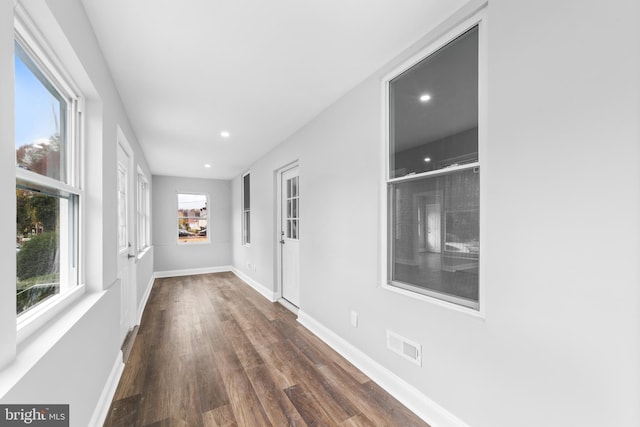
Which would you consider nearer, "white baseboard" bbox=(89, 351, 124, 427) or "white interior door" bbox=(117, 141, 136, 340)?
"white baseboard" bbox=(89, 351, 124, 427)

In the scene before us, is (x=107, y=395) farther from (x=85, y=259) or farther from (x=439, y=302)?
(x=439, y=302)

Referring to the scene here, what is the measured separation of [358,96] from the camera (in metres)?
2.47

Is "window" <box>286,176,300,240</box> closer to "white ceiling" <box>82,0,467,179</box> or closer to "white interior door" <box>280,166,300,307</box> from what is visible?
"white interior door" <box>280,166,300,307</box>

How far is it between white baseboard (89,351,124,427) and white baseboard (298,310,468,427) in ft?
6.20

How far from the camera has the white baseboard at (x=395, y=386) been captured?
1705mm

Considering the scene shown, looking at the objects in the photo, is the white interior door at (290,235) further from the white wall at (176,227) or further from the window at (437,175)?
the white wall at (176,227)

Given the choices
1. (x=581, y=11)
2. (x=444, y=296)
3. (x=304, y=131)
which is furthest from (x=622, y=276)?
(x=304, y=131)

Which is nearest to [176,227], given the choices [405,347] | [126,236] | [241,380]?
[126,236]

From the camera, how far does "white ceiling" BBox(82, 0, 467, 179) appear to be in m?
1.57

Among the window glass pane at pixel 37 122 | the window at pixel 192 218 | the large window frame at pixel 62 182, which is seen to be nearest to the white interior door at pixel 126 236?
the large window frame at pixel 62 182

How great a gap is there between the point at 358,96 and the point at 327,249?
5.26 feet

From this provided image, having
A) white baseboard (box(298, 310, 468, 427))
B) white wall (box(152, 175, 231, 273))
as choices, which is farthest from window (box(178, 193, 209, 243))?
white baseboard (box(298, 310, 468, 427))

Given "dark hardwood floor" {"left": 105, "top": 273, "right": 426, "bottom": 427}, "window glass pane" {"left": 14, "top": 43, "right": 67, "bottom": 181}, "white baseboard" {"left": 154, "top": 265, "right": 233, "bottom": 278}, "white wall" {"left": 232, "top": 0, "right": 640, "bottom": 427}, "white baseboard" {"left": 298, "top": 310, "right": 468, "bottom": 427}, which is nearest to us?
"white wall" {"left": 232, "top": 0, "right": 640, "bottom": 427}
